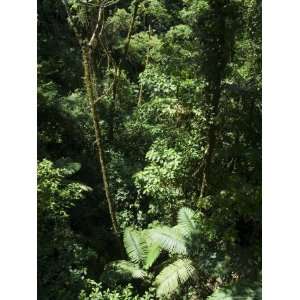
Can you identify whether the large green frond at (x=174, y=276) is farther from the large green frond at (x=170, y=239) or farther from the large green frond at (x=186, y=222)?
the large green frond at (x=186, y=222)

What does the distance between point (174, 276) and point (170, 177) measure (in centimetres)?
209

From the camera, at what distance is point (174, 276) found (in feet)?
24.2

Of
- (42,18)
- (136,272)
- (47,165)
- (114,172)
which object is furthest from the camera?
(42,18)

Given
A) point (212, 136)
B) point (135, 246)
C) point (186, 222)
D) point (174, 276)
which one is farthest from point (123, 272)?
point (212, 136)

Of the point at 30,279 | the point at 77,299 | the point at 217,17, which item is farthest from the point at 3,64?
the point at 217,17

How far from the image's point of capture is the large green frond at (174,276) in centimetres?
726

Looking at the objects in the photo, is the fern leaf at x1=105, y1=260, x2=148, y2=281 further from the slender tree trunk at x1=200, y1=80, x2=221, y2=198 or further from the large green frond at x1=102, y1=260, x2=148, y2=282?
the slender tree trunk at x1=200, y1=80, x2=221, y2=198

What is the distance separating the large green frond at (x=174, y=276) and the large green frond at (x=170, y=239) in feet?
0.86

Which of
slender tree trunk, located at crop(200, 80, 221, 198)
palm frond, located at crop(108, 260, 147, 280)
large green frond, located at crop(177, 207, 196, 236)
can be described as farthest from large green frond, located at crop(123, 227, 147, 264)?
slender tree trunk, located at crop(200, 80, 221, 198)

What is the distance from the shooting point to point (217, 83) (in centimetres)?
798

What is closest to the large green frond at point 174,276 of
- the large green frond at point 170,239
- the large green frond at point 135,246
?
the large green frond at point 170,239

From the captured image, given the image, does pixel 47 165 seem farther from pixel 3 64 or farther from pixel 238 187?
pixel 3 64

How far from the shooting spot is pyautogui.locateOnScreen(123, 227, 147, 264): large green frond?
8.73m

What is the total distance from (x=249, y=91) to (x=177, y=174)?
2324mm
